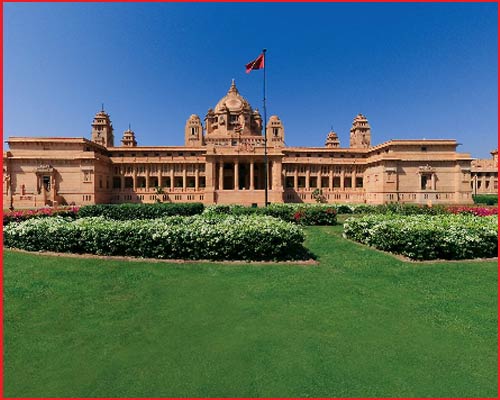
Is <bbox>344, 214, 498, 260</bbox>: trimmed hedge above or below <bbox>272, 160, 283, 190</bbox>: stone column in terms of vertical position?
below

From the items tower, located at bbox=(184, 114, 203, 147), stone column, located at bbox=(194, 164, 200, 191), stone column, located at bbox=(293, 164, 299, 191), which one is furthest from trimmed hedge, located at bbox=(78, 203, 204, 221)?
tower, located at bbox=(184, 114, 203, 147)

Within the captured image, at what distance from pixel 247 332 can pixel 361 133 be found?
70751 millimetres

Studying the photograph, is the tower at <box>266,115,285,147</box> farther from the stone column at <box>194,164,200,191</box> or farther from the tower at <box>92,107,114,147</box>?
the tower at <box>92,107,114,147</box>

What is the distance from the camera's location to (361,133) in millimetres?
67500

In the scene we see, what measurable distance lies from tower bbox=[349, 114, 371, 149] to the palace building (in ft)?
53.1

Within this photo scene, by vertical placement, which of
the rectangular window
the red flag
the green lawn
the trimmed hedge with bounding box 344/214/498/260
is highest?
the red flag

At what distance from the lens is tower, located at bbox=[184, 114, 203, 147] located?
6031 cm

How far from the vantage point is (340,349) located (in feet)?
15.2

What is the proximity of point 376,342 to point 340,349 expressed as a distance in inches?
29.8

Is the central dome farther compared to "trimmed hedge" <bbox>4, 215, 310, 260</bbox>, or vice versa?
the central dome

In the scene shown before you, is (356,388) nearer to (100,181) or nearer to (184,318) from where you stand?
(184,318)

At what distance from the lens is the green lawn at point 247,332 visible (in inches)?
153

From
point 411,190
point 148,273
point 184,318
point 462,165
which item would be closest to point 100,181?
point 148,273

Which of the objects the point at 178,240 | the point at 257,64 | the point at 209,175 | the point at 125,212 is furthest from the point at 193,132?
the point at 178,240
